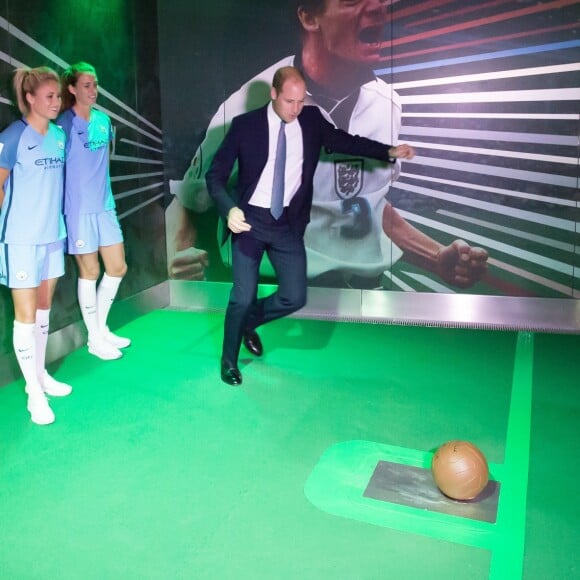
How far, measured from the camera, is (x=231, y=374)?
170 inches

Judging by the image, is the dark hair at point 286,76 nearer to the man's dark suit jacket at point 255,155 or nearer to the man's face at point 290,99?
the man's face at point 290,99

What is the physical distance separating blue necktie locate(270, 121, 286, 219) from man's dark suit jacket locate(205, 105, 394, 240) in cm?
8

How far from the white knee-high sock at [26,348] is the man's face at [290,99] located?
1826mm

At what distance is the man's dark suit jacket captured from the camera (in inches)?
161

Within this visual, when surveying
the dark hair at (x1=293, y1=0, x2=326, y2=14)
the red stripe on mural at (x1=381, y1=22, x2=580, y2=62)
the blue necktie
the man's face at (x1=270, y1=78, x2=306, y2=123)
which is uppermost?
the dark hair at (x1=293, y1=0, x2=326, y2=14)

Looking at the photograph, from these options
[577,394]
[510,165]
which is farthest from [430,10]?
[577,394]

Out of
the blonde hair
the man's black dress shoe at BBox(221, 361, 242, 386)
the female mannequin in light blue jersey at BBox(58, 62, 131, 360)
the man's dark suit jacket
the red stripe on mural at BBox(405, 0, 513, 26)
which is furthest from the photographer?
the red stripe on mural at BBox(405, 0, 513, 26)

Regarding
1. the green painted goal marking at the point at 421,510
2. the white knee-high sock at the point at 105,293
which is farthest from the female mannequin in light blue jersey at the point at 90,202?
the green painted goal marking at the point at 421,510

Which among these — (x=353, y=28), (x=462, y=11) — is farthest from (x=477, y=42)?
(x=353, y=28)

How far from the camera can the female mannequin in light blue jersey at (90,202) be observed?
14.5 feet

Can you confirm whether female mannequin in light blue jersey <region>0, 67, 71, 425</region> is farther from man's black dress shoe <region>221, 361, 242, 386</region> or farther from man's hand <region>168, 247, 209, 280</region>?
man's hand <region>168, 247, 209, 280</region>

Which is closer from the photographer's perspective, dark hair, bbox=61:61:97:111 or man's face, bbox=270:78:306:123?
man's face, bbox=270:78:306:123

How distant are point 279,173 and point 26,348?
1.72 meters

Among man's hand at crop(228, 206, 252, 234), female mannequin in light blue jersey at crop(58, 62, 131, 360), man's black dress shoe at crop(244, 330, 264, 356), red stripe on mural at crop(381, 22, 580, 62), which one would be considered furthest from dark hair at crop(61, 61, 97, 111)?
red stripe on mural at crop(381, 22, 580, 62)
